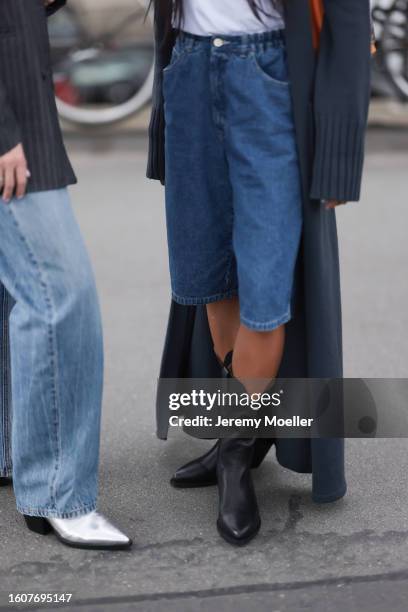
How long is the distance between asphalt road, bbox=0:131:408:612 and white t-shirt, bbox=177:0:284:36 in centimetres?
116

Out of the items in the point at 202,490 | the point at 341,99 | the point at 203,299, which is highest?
the point at 341,99

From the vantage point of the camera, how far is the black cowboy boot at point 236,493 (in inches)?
102

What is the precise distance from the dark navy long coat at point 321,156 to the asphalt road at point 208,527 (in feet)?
0.47

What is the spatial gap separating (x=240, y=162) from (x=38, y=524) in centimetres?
97

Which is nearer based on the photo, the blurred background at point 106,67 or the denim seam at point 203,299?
the denim seam at point 203,299

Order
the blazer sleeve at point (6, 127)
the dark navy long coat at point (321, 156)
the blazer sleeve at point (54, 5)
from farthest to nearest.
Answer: the blazer sleeve at point (54, 5), the dark navy long coat at point (321, 156), the blazer sleeve at point (6, 127)

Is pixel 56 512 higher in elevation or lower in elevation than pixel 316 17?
lower

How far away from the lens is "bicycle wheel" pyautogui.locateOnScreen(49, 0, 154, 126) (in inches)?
304

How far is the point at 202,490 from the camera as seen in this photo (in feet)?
9.43

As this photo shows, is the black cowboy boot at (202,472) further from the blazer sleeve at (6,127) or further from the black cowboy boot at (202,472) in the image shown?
the blazer sleeve at (6,127)

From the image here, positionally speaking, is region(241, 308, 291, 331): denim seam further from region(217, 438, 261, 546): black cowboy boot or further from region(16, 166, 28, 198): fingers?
region(16, 166, 28, 198): fingers

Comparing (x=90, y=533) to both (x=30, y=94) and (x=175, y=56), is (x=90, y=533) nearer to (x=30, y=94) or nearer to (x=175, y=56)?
(x=30, y=94)

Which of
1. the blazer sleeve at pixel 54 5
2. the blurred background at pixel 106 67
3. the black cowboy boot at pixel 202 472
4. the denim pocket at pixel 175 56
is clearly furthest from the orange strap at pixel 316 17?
the blurred background at pixel 106 67

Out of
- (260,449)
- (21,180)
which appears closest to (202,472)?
(260,449)
